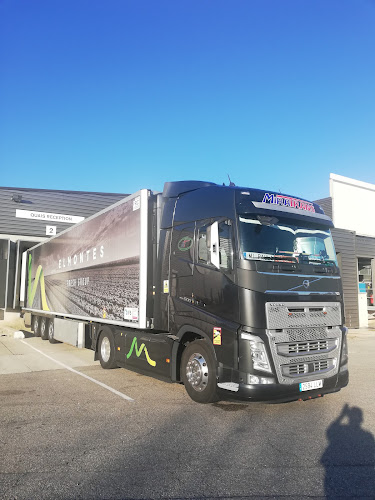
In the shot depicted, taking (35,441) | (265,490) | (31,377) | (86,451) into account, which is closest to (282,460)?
(265,490)

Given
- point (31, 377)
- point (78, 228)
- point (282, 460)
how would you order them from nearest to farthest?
point (282, 460), point (31, 377), point (78, 228)

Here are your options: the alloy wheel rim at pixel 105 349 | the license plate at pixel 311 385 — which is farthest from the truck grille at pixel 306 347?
the alloy wheel rim at pixel 105 349

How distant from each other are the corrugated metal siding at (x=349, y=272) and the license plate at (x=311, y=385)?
1513 centimetres

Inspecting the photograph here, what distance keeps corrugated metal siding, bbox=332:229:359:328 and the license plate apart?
15.1 meters

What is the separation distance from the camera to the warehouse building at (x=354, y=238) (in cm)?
1988

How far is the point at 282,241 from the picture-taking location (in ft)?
18.8

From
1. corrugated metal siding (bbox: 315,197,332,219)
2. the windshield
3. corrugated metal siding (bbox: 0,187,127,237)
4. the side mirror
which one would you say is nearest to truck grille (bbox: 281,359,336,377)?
the windshield

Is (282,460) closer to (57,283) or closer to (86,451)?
(86,451)

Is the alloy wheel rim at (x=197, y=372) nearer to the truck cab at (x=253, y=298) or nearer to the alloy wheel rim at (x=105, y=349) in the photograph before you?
the truck cab at (x=253, y=298)

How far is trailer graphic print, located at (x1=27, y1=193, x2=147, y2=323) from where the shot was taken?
731 cm

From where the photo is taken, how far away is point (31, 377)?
7957mm

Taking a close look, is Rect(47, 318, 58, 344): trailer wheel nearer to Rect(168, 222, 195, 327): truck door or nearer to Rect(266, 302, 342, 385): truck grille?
Rect(168, 222, 195, 327): truck door

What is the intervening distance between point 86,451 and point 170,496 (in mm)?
1290

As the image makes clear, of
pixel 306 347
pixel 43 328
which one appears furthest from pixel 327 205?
pixel 306 347
